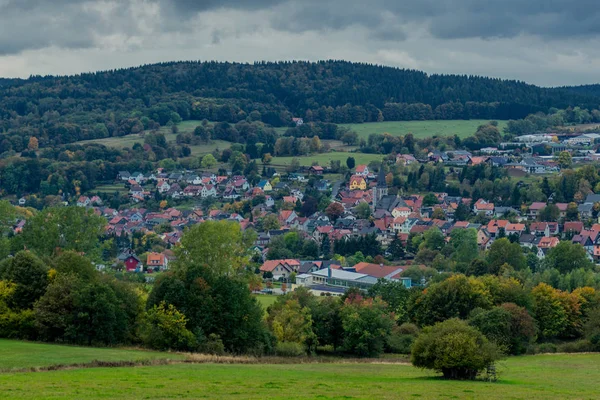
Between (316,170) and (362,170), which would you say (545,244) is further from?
(316,170)

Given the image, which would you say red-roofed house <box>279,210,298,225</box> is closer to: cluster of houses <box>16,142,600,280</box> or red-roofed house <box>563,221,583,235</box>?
cluster of houses <box>16,142,600,280</box>

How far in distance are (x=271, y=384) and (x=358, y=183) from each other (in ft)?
399

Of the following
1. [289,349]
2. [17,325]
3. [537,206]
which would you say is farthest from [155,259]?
[17,325]

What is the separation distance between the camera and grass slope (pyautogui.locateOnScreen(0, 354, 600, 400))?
24953 mm

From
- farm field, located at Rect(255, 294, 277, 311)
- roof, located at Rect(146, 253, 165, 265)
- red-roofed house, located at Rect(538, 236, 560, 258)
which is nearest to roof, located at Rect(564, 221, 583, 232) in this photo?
red-roofed house, located at Rect(538, 236, 560, 258)

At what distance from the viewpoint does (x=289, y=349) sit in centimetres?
4431

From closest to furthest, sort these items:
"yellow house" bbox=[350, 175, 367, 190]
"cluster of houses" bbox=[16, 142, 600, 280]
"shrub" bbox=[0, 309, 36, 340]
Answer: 1. "shrub" bbox=[0, 309, 36, 340]
2. "cluster of houses" bbox=[16, 142, 600, 280]
3. "yellow house" bbox=[350, 175, 367, 190]

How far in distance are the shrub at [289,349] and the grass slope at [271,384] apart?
8059 millimetres

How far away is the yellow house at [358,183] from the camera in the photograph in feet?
484

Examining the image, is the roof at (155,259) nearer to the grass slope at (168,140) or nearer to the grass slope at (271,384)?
the grass slope at (271,384)

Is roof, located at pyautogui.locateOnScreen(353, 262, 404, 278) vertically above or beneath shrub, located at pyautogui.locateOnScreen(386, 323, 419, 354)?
above

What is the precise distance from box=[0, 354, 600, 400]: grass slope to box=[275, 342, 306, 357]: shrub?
806 centimetres

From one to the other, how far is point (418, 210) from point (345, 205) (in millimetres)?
12968

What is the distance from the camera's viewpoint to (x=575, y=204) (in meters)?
121
